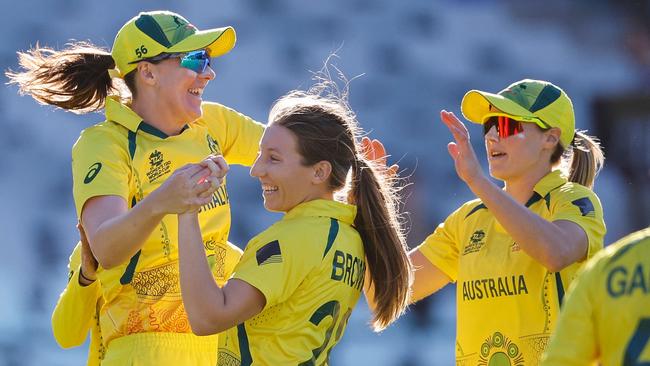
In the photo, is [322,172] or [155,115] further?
[155,115]

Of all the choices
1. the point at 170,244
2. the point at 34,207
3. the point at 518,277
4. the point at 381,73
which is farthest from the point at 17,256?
the point at 518,277

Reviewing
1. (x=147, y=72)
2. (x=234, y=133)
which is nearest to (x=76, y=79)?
(x=147, y=72)

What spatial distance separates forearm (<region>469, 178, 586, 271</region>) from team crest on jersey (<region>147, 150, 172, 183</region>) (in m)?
0.72

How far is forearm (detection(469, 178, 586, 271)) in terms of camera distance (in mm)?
2646

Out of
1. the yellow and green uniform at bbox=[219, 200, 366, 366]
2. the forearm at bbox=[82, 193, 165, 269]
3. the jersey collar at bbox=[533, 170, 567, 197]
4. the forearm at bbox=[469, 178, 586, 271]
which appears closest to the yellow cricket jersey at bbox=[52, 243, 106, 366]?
the forearm at bbox=[82, 193, 165, 269]

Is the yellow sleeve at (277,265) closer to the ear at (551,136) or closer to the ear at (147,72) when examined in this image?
the ear at (147,72)

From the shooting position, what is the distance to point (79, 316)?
2.88 metres

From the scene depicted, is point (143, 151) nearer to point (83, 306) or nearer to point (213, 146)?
point (213, 146)

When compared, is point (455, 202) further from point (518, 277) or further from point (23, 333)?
point (518, 277)

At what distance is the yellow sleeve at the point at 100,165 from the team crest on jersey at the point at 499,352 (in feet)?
2.93

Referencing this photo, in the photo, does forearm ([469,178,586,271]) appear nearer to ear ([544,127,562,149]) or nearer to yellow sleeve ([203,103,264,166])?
ear ([544,127,562,149])

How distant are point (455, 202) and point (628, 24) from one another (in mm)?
1808

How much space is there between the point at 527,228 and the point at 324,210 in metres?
0.47

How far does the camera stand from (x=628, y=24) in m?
6.99
